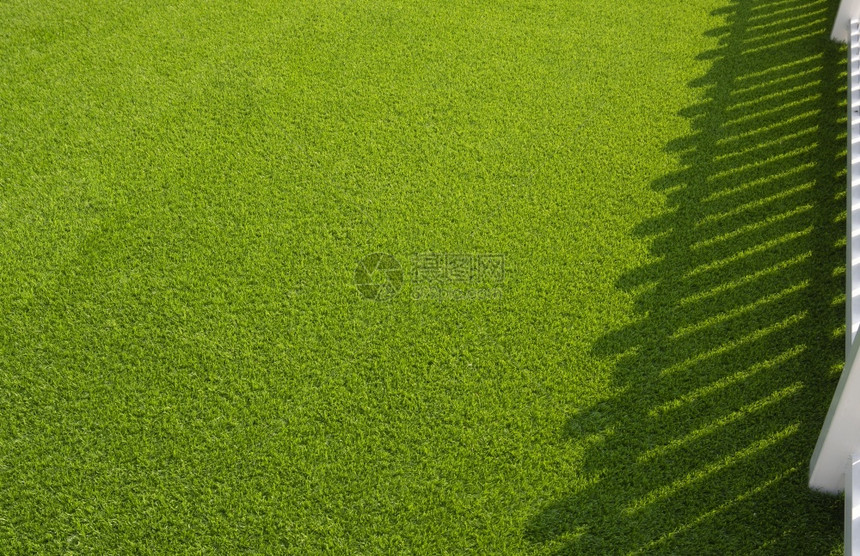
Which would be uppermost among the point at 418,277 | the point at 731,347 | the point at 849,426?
the point at 849,426

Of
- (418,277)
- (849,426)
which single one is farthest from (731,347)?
(418,277)

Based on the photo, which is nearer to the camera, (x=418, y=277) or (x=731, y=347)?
(x=731, y=347)

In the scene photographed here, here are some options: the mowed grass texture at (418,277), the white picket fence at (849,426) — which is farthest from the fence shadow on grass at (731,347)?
the white picket fence at (849,426)

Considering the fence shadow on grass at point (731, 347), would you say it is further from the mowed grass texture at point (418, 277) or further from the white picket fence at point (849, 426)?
the white picket fence at point (849, 426)

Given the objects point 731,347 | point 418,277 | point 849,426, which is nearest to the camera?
point 849,426

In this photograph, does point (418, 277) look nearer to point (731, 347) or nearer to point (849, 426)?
point (731, 347)

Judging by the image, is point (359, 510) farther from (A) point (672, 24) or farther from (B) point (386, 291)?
(A) point (672, 24)

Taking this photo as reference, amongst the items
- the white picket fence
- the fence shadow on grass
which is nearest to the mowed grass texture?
the fence shadow on grass

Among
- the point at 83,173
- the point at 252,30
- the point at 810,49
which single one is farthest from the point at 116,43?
the point at 810,49
